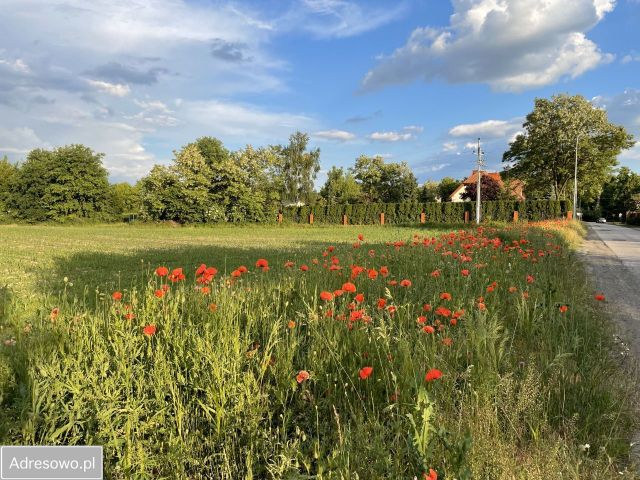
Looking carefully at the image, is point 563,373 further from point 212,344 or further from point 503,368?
point 212,344

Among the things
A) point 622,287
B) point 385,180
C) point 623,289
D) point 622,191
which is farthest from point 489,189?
point 623,289

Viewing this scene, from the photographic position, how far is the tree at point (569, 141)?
4075 cm

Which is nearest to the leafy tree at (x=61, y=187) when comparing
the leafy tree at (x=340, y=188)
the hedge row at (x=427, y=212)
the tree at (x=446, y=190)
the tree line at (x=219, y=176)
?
the tree line at (x=219, y=176)

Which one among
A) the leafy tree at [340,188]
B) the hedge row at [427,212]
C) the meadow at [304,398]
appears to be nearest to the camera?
the meadow at [304,398]

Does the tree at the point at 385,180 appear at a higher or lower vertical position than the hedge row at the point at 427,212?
higher

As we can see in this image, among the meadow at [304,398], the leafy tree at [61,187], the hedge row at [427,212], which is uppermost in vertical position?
the leafy tree at [61,187]

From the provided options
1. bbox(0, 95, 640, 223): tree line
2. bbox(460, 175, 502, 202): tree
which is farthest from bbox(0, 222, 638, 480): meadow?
bbox(460, 175, 502, 202): tree

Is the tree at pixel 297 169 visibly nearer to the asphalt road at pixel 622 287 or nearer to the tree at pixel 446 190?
the tree at pixel 446 190

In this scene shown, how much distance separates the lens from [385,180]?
235ft

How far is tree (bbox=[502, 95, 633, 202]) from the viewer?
4075cm

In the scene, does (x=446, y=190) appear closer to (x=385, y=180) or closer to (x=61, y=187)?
(x=385, y=180)

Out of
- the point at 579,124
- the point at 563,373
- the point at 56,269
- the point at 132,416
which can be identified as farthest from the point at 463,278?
the point at 579,124

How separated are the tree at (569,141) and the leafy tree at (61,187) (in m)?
45.6

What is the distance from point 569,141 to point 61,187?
5143 cm
